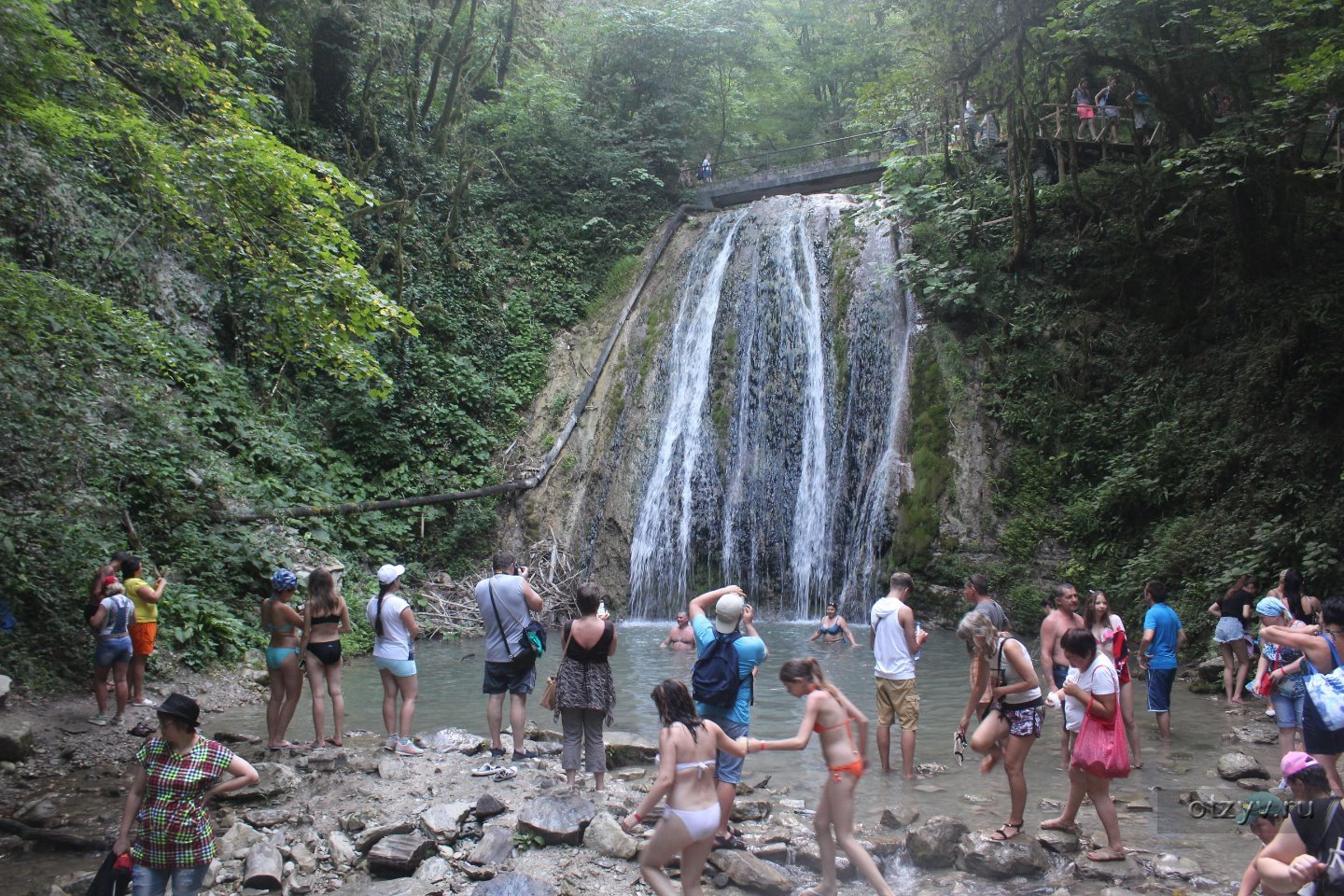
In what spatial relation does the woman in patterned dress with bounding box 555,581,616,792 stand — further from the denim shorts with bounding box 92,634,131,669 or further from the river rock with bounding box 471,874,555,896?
the denim shorts with bounding box 92,634,131,669

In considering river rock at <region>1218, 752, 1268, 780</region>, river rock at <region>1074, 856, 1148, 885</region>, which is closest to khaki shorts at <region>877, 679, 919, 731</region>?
river rock at <region>1074, 856, 1148, 885</region>

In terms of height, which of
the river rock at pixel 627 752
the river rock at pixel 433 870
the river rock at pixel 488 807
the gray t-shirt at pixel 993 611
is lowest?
the river rock at pixel 627 752

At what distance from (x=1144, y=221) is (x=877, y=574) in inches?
296

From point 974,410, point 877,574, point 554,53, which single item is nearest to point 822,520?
point 877,574

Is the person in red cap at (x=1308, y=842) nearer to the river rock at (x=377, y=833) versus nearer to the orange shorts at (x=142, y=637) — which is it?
the river rock at (x=377, y=833)

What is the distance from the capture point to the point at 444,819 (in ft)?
18.7

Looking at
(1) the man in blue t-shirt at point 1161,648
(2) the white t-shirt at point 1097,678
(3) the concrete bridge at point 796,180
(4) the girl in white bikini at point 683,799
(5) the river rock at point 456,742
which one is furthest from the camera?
(3) the concrete bridge at point 796,180

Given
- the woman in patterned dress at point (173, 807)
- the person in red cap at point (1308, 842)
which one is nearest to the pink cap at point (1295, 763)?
the person in red cap at point (1308, 842)

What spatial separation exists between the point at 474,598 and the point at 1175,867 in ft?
38.9

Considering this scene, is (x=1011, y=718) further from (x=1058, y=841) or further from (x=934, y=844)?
(x=934, y=844)

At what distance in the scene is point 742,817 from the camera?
6.18m

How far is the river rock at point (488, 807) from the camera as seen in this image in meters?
5.88

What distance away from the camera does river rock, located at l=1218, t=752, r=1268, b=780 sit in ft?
22.7

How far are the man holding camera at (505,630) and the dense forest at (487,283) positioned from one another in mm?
3167
